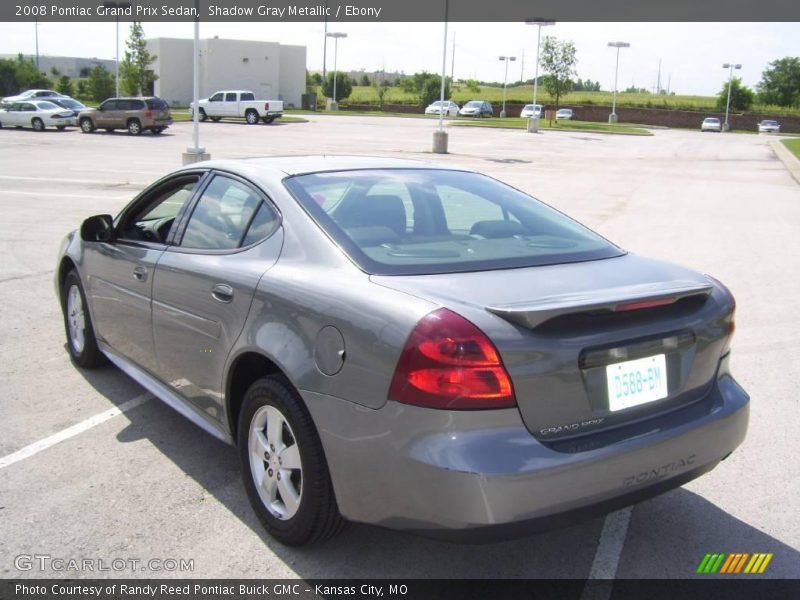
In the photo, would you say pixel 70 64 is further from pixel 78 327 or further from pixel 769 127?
pixel 78 327

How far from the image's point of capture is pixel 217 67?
75.6 m

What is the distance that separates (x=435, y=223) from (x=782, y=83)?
103498mm

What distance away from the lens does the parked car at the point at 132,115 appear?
3741 cm

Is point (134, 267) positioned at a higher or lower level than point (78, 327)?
higher

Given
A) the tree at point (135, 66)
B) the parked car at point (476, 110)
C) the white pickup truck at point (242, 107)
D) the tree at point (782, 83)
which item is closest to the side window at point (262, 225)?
the white pickup truck at point (242, 107)

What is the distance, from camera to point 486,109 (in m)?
73.4

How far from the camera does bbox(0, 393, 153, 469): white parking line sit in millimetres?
4199

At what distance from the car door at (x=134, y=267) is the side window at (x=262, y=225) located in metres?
0.76

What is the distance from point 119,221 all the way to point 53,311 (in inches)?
106

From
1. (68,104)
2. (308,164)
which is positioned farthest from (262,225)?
(68,104)

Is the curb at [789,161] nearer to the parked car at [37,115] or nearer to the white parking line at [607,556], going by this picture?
the white parking line at [607,556]

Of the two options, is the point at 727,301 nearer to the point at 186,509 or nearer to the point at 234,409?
the point at 234,409

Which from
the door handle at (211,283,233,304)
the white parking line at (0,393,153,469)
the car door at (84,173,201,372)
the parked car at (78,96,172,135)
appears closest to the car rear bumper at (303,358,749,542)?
the door handle at (211,283,233,304)

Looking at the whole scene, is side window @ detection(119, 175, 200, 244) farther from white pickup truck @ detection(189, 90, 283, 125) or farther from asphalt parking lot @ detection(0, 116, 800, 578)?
white pickup truck @ detection(189, 90, 283, 125)
